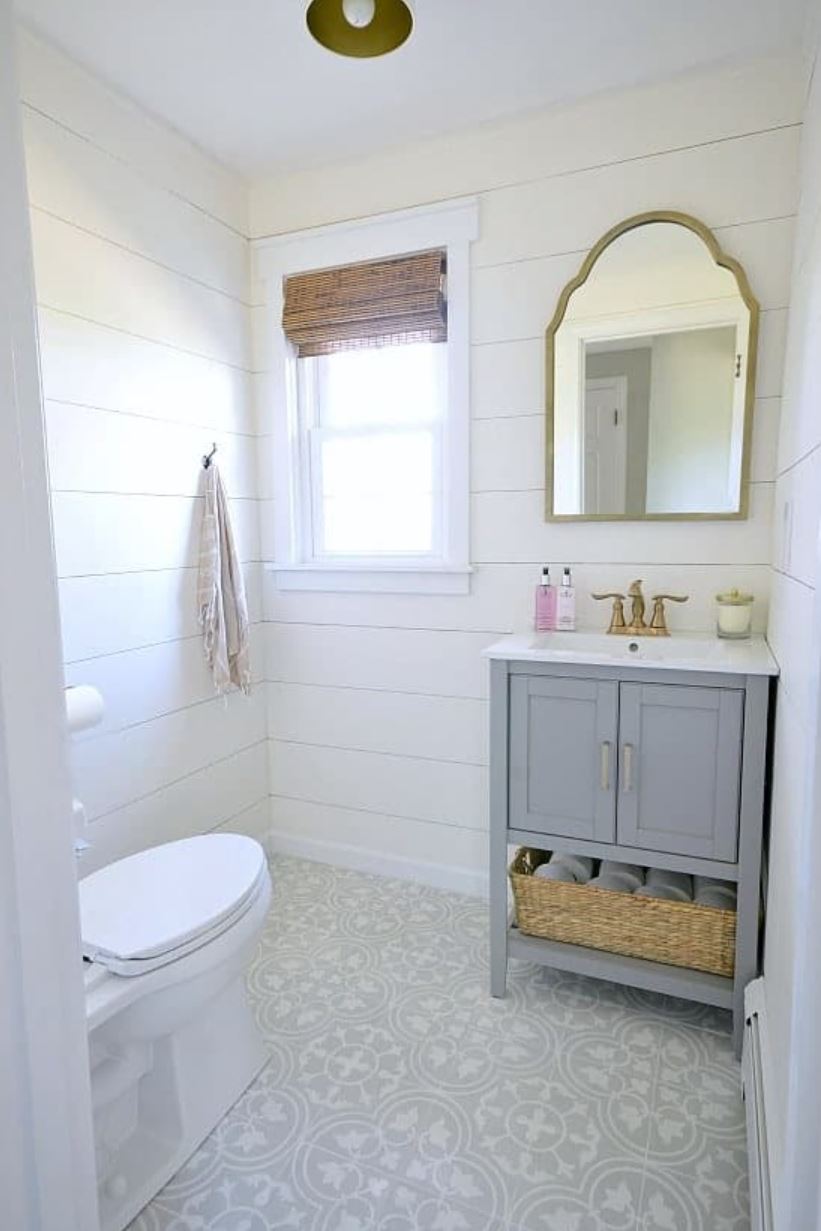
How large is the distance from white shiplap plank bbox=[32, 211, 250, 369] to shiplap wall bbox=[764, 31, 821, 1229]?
70.6 inches

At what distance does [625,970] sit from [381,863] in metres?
1.07

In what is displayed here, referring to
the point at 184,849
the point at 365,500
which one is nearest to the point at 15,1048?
the point at 184,849

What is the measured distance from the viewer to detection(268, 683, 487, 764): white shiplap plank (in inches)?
97.0

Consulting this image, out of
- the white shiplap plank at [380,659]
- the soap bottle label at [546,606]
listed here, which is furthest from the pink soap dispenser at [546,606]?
the white shiplap plank at [380,659]

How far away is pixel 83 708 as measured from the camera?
Answer: 5.45 feet

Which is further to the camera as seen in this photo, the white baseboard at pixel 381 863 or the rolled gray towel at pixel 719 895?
the white baseboard at pixel 381 863

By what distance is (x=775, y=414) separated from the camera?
1.96m

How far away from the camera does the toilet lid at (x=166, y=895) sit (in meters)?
1.41

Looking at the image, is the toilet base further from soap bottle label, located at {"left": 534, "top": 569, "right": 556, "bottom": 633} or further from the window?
the window

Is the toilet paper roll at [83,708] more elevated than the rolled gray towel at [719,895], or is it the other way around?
the toilet paper roll at [83,708]

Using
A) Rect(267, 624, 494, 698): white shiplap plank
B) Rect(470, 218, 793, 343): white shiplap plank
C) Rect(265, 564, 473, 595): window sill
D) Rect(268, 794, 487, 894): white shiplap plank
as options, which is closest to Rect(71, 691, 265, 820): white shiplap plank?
Rect(267, 624, 494, 698): white shiplap plank

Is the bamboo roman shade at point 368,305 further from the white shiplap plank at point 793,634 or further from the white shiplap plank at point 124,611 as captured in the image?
the white shiplap plank at point 793,634

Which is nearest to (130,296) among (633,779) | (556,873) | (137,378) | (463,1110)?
(137,378)

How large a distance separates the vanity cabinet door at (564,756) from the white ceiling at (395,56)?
166 centimetres
